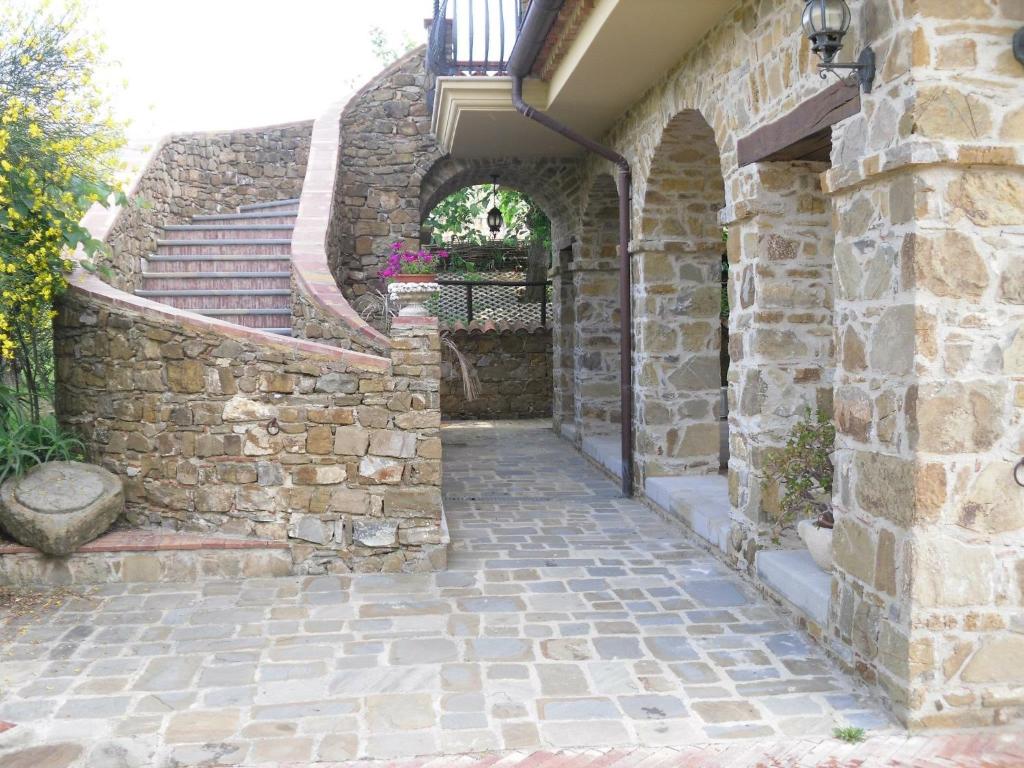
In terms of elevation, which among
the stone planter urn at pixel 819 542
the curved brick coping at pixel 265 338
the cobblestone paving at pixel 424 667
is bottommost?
the cobblestone paving at pixel 424 667

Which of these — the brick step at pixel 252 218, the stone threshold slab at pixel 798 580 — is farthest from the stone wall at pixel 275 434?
the brick step at pixel 252 218

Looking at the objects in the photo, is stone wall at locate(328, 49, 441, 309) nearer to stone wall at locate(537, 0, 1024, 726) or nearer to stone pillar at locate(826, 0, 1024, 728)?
stone wall at locate(537, 0, 1024, 726)

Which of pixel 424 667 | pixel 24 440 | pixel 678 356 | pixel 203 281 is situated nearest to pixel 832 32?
pixel 424 667

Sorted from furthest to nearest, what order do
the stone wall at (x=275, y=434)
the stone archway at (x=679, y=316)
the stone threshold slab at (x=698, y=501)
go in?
the stone archway at (x=679, y=316) < the stone threshold slab at (x=698, y=501) < the stone wall at (x=275, y=434)

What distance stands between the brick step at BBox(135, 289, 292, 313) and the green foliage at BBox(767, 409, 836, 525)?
4.55 metres

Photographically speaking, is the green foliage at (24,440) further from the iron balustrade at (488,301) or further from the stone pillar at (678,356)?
the iron balustrade at (488,301)

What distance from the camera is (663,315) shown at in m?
7.14

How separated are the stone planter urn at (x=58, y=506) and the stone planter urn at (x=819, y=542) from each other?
3733 millimetres

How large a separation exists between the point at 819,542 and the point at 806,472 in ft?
1.72

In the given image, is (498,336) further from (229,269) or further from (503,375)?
(229,269)

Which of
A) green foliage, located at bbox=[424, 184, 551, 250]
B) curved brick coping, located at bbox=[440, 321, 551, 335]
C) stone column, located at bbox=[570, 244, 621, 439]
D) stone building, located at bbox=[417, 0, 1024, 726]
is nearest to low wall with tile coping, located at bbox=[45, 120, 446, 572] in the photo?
stone building, located at bbox=[417, 0, 1024, 726]

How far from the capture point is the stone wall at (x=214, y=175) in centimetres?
859

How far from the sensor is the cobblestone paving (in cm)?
328

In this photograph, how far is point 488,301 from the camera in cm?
1415
